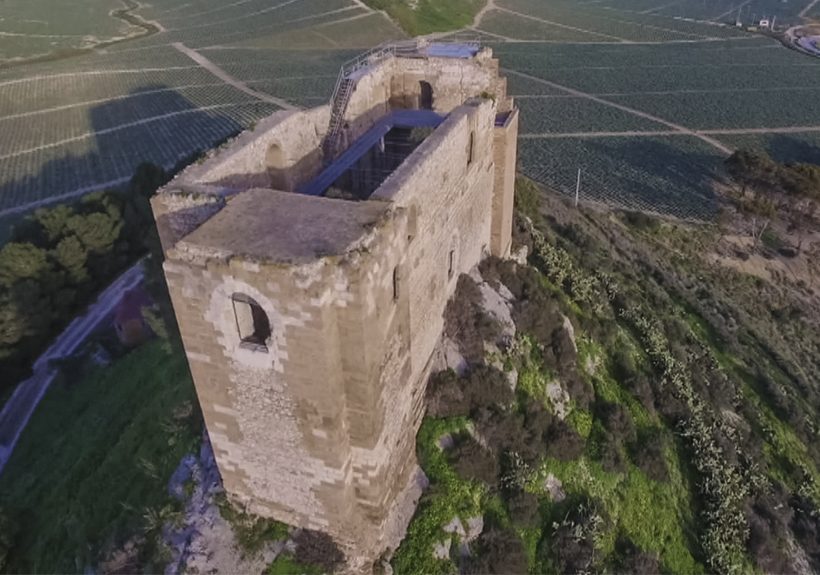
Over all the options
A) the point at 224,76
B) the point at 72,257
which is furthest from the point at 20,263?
the point at 224,76

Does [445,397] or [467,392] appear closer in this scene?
[445,397]

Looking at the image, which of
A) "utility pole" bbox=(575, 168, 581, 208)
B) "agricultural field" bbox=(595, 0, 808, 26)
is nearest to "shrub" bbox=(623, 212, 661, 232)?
"utility pole" bbox=(575, 168, 581, 208)

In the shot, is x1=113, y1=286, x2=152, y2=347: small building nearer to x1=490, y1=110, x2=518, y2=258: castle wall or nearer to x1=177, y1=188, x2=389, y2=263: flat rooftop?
x1=490, y1=110, x2=518, y2=258: castle wall

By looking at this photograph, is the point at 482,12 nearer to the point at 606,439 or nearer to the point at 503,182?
the point at 503,182

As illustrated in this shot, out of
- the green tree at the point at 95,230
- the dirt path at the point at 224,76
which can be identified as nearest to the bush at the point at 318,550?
the green tree at the point at 95,230

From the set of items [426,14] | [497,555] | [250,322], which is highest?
[250,322]

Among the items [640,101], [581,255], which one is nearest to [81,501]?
[581,255]
